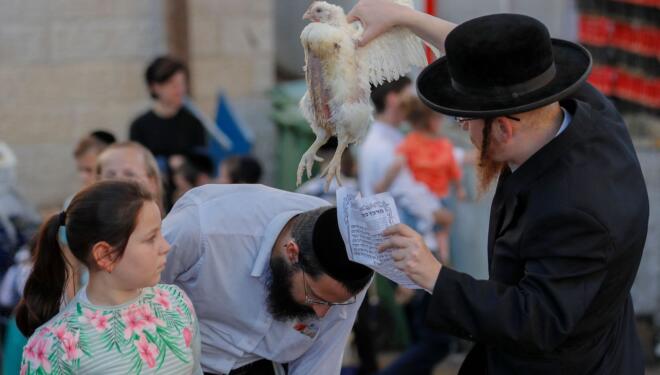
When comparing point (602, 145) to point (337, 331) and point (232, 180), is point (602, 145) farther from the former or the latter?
point (232, 180)

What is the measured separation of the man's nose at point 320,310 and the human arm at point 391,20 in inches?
30.4

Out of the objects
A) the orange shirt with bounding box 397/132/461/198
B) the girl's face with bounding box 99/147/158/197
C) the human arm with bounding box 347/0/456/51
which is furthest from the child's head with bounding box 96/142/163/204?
the orange shirt with bounding box 397/132/461/198

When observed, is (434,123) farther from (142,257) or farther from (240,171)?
(142,257)

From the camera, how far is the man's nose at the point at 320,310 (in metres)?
2.97

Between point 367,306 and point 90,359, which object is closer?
point 90,359

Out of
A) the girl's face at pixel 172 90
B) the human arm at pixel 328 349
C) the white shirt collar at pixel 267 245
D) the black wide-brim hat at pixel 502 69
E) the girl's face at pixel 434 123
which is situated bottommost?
the girl's face at pixel 434 123

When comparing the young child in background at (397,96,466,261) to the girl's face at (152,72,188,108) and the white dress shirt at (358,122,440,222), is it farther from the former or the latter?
the girl's face at (152,72,188,108)

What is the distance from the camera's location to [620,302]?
103 inches

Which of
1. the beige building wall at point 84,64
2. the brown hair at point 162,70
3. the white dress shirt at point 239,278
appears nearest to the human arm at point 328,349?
the white dress shirt at point 239,278

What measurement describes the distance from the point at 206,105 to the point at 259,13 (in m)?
0.69

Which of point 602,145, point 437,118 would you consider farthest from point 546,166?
point 437,118

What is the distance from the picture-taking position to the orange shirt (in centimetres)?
584

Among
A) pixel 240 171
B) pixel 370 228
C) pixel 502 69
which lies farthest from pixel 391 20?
pixel 240 171

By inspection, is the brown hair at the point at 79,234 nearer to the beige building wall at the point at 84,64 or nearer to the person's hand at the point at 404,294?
the person's hand at the point at 404,294
